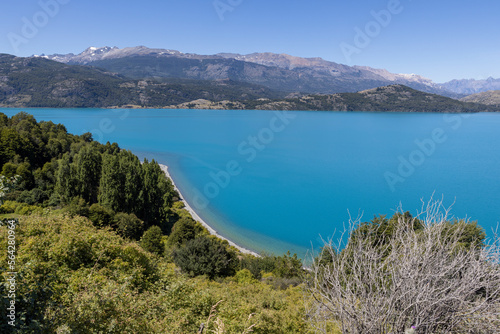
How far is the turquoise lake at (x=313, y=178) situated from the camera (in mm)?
42203

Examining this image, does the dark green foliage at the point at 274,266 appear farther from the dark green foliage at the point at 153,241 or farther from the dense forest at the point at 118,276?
the dark green foliage at the point at 153,241

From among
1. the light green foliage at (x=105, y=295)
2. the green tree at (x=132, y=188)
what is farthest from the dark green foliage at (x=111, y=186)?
the light green foliage at (x=105, y=295)

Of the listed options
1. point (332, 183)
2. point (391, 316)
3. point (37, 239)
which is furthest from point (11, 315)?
point (332, 183)

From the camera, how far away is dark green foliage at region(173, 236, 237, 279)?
66.3 feet

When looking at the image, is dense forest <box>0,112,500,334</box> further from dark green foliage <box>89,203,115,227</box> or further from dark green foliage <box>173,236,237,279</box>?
dark green foliage <box>89,203,115,227</box>

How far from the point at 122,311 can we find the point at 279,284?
44.4ft

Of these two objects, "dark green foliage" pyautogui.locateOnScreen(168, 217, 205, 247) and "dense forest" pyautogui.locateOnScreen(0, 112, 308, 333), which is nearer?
"dense forest" pyautogui.locateOnScreen(0, 112, 308, 333)

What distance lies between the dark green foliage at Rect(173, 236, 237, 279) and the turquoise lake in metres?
13.1

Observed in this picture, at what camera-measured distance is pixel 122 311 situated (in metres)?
7.88

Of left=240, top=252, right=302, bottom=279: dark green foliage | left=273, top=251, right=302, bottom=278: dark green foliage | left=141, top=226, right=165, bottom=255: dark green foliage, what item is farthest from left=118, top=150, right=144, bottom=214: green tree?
left=273, top=251, right=302, bottom=278: dark green foliage

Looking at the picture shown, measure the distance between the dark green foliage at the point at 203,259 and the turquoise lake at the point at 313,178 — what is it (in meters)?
13.1

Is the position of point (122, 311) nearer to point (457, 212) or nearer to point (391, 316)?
point (391, 316)

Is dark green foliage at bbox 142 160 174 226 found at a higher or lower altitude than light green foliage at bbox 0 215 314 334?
lower

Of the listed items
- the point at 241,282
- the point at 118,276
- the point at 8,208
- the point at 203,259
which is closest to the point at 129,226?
the point at 203,259
